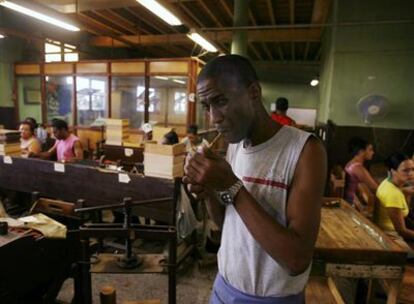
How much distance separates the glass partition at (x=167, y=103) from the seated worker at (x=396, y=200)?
4733 millimetres

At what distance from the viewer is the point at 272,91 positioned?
40.7ft

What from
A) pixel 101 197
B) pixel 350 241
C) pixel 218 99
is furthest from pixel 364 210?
pixel 101 197

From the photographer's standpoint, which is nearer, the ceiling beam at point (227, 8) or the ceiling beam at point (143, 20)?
the ceiling beam at point (227, 8)

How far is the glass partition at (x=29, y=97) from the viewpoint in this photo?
24.1 ft

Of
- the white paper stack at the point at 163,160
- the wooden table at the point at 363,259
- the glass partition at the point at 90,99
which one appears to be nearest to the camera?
the wooden table at the point at 363,259

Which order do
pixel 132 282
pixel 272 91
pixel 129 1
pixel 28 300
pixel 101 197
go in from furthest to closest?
pixel 272 91 → pixel 129 1 → pixel 101 197 → pixel 132 282 → pixel 28 300

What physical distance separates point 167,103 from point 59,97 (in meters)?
2.72

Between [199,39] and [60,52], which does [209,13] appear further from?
[60,52]

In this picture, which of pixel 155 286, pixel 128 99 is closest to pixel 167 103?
pixel 128 99

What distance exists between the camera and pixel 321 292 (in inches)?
77.6

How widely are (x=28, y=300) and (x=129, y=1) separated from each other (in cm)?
450

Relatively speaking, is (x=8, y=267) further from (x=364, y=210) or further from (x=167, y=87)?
(x=167, y=87)

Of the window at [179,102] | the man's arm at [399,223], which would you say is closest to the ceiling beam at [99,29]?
the window at [179,102]

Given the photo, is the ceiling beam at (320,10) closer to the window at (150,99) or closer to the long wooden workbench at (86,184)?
the window at (150,99)
